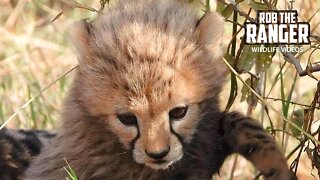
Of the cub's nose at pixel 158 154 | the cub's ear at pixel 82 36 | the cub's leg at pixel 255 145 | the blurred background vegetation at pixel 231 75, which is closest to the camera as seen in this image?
the cub's nose at pixel 158 154

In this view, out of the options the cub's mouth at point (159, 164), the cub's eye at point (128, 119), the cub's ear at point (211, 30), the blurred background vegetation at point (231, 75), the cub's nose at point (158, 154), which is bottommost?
the blurred background vegetation at point (231, 75)

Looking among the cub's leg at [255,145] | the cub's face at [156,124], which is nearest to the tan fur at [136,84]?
the cub's face at [156,124]

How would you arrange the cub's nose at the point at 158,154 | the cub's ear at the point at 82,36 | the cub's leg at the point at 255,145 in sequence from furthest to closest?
the cub's ear at the point at 82,36, the cub's leg at the point at 255,145, the cub's nose at the point at 158,154

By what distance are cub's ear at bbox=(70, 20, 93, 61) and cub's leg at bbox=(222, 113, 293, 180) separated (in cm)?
53

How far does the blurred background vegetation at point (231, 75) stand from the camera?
3.58m

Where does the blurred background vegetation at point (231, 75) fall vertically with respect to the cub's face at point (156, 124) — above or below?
below

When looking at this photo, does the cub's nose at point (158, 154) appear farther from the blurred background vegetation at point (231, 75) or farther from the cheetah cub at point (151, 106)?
the blurred background vegetation at point (231, 75)

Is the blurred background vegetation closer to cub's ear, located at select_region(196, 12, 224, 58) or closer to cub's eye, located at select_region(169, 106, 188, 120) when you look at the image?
cub's ear, located at select_region(196, 12, 224, 58)

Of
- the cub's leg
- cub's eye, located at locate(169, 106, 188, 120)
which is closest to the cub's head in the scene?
cub's eye, located at locate(169, 106, 188, 120)

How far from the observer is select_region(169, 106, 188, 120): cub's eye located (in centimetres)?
302

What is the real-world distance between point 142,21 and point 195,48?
7.4 inches

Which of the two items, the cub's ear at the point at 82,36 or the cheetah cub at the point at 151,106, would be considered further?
the cub's ear at the point at 82,36

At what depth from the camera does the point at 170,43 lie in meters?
3.09

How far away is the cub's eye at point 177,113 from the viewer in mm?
3020
